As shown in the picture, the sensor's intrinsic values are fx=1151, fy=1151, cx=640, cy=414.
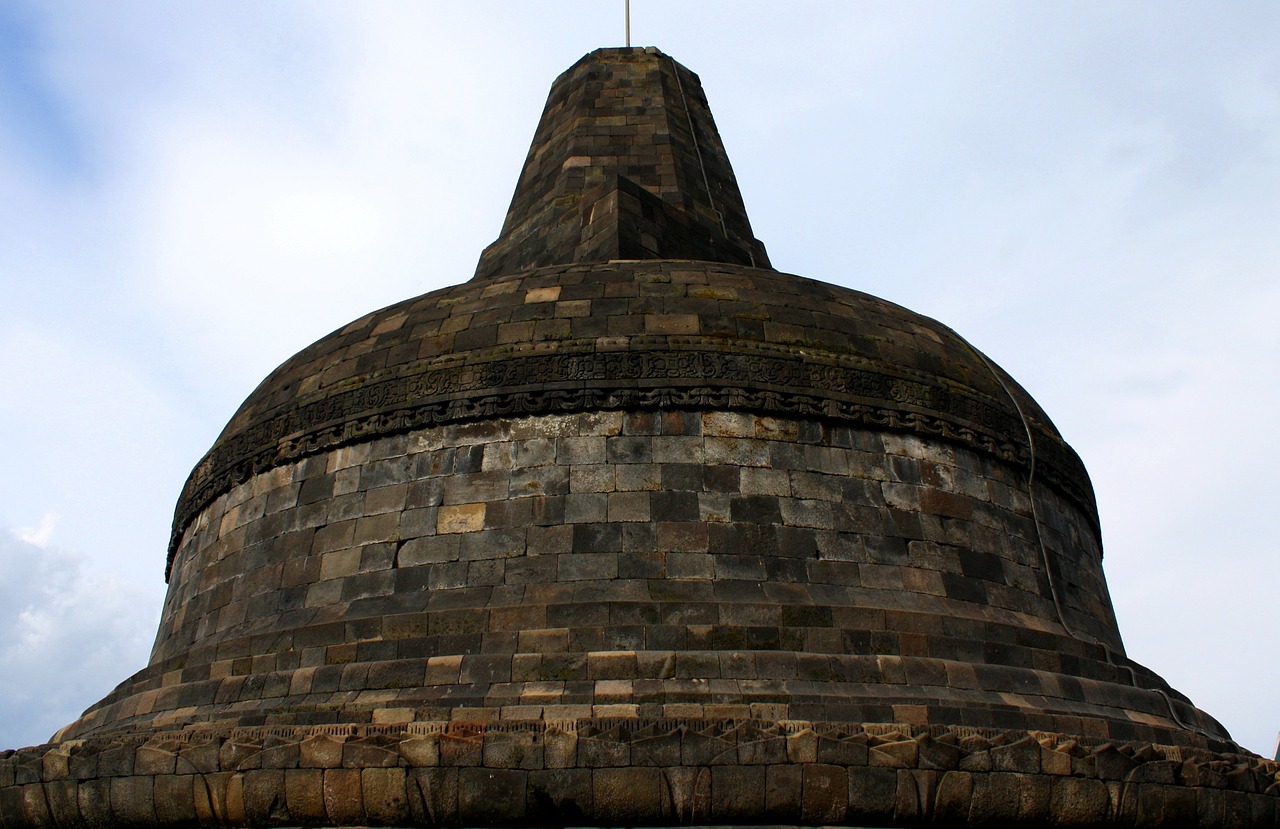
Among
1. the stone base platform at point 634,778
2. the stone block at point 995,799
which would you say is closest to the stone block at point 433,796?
the stone base platform at point 634,778

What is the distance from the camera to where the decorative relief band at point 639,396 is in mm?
8570

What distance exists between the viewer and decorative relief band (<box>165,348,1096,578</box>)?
337 inches

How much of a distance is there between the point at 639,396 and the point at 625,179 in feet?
15.8

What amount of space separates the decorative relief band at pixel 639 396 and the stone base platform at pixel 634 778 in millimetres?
2961

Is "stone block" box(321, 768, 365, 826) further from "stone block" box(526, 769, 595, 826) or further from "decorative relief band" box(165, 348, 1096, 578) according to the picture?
"decorative relief band" box(165, 348, 1096, 578)

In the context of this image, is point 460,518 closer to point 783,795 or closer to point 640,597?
point 640,597

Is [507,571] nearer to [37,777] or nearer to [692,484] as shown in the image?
[692,484]

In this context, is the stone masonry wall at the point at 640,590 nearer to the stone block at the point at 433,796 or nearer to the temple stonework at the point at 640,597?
the temple stonework at the point at 640,597

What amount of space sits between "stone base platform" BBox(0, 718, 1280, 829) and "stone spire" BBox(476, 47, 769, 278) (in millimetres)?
6618

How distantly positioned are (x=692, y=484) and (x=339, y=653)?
2633mm

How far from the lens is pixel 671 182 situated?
14.3 metres

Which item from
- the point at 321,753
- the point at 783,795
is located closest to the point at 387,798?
the point at 321,753

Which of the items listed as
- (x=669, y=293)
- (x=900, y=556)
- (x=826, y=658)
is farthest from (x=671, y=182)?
(x=826, y=658)

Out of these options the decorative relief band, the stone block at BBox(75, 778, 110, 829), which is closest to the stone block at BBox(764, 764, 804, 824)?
the decorative relief band
